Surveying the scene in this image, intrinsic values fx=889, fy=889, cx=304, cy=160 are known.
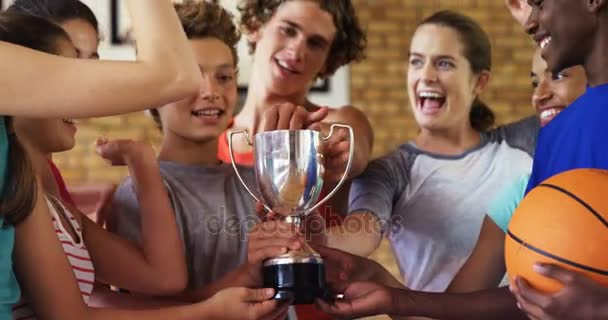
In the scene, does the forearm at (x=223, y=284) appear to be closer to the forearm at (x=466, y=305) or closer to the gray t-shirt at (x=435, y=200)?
the forearm at (x=466, y=305)

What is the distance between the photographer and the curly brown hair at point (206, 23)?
83.8 inches

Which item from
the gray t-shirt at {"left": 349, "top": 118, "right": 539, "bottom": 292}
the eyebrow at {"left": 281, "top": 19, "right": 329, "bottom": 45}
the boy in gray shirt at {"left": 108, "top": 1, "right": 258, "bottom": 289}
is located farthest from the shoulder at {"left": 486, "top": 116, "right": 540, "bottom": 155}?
the boy in gray shirt at {"left": 108, "top": 1, "right": 258, "bottom": 289}

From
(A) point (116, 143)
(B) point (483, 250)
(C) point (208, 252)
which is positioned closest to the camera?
(A) point (116, 143)

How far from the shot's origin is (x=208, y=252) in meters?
1.98

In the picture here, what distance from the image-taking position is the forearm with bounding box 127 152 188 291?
1814 mm

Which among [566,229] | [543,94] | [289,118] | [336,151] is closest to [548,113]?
[543,94]

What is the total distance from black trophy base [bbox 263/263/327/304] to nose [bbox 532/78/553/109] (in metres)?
1.08

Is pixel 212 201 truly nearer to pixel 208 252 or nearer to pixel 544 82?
pixel 208 252

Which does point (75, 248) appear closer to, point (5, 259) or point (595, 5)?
point (5, 259)

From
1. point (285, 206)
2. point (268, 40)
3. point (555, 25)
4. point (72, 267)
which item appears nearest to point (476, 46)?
point (268, 40)

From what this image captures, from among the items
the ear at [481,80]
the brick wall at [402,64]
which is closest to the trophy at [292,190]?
the ear at [481,80]

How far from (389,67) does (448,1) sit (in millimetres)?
524

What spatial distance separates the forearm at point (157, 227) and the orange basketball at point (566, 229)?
2.40 ft

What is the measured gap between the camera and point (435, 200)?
7.72ft
